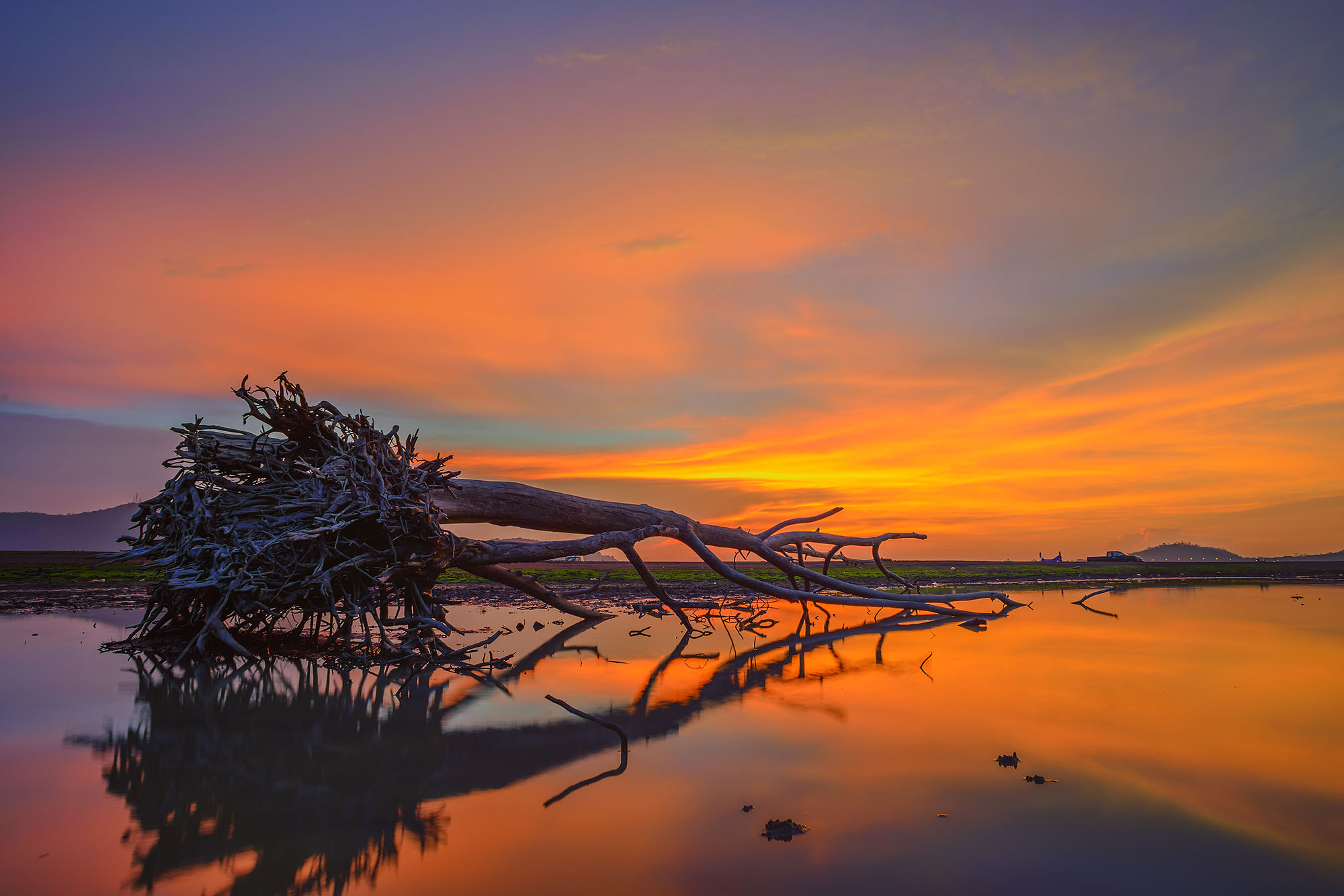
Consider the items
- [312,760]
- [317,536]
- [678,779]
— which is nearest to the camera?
[678,779]

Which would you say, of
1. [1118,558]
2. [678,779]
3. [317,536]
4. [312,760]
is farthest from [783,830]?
[1118,558]

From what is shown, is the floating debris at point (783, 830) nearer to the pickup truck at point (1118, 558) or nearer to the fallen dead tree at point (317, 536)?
the fallen dead tree at point (317, 536)

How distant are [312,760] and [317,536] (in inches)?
204

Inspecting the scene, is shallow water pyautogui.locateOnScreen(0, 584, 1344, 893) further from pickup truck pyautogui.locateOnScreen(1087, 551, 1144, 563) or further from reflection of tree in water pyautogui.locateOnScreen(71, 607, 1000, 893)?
pickup truck pyautogui.locateOnScreen(1087, 551, 1144, 563)

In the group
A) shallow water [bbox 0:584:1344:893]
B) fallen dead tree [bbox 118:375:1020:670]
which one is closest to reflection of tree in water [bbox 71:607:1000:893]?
shallow water [bbox 0:584:1344:893]

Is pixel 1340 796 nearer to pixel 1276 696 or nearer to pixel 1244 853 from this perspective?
pixel 1244 853

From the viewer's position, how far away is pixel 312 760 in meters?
5.77

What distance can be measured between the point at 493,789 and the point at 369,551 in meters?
6.59

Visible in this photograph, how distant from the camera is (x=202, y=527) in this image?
11305mm

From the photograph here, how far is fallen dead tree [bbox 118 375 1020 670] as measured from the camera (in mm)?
10484

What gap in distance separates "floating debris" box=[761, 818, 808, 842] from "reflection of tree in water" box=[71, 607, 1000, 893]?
4.86ft

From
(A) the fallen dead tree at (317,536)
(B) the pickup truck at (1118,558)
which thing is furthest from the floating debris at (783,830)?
(B) the pickup truck at (1118,558)

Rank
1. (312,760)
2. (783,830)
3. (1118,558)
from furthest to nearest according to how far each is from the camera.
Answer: (1118,558) → (312,760) → (783,830)

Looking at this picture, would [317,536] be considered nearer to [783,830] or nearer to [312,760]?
[312,760]
